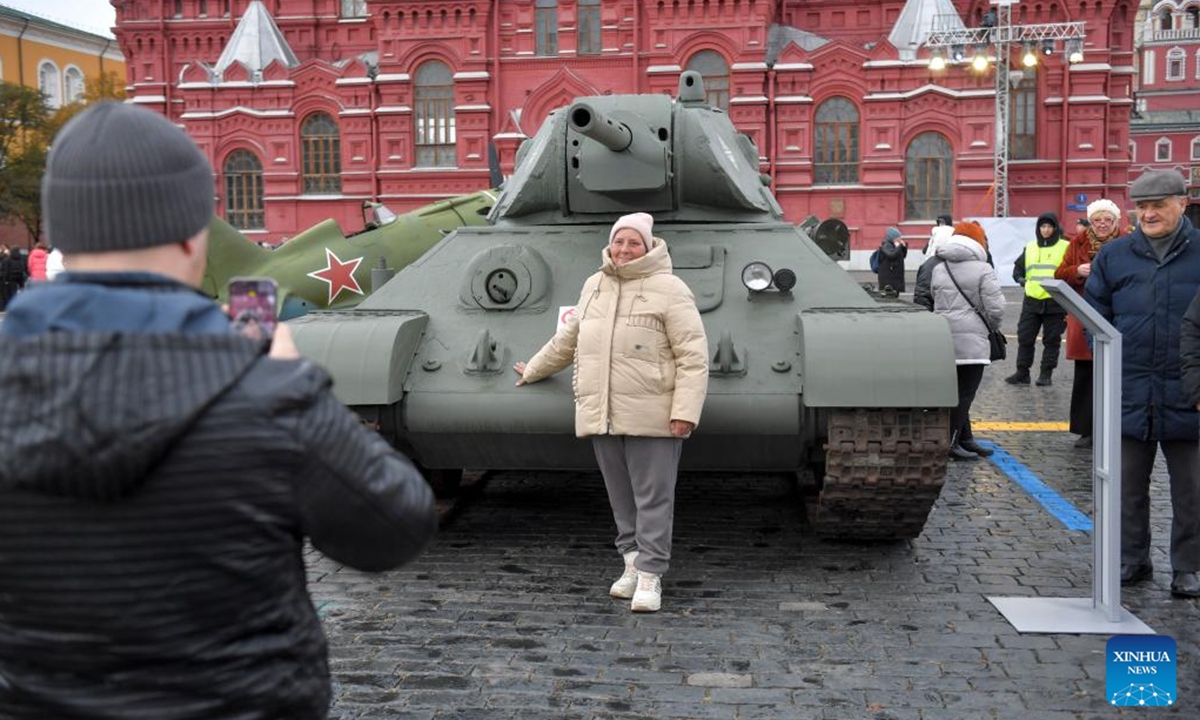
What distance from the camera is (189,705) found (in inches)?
70.7

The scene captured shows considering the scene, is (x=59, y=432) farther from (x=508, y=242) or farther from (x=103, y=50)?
(x=103, y=50)

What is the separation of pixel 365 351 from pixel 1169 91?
74000mm

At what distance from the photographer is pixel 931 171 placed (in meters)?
35.3

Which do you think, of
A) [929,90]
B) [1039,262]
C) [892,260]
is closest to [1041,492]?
[1039,262]

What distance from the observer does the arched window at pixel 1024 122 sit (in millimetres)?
36250

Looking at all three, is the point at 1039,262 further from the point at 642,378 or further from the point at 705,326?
the point at 642,378

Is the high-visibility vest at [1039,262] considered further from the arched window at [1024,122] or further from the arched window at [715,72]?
the arched window at [1024,122]

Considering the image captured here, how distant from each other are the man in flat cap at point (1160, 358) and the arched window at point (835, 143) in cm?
3057

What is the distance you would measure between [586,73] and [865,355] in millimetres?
31800

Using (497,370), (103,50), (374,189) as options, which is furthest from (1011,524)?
(103,50)

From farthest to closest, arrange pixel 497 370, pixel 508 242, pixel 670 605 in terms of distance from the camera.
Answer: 1. pixel 508 242
2. pixel 497 370
3. pixel 670 605

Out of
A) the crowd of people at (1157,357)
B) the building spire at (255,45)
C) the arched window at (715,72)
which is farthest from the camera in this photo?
the building spire at (255,45)

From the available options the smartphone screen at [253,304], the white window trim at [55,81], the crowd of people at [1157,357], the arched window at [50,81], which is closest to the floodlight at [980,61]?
the crowd of people at [1157,357]

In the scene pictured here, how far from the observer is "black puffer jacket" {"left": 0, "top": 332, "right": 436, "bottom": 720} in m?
1.66
